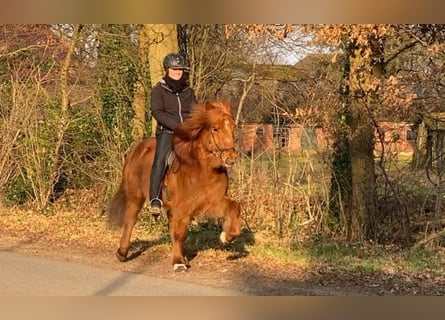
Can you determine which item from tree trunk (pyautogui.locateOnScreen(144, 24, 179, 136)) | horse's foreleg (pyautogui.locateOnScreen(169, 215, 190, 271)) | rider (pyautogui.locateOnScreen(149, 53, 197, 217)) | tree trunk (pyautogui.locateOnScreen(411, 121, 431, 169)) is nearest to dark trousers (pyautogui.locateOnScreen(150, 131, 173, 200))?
rider (pyautogui.locateOnScreen(149, 53, 197, 217))

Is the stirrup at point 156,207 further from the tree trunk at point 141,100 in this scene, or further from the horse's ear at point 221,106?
the tree trunk at point 141,100

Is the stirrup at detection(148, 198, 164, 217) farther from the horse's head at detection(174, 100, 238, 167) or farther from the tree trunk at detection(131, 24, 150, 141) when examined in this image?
the tree trunk at detection(131, 24, 150, 141)

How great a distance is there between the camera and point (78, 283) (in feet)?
27.0

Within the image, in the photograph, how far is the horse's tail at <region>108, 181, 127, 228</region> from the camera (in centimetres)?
1070

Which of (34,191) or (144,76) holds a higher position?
(144,76)

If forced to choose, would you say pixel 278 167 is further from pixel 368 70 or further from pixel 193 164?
pixel 193 164

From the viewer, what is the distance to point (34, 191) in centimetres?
1677

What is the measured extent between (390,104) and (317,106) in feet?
5.02

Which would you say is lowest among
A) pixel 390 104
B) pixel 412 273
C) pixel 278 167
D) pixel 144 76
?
pixel 412 273

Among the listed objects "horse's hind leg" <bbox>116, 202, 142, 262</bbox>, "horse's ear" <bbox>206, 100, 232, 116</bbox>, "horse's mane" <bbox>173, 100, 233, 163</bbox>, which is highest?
"horse's ear" <bbox>206, 100, 232, 116</bbox>

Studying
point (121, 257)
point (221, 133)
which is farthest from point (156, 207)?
point (221, 133)

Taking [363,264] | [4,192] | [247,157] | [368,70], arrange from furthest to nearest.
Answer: [4,192], [247,157], [368,70], [363,264]
